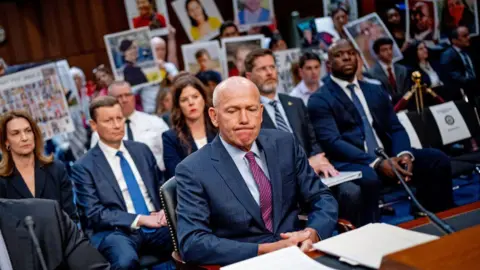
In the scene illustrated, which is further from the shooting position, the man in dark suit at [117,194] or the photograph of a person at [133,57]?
the photograph of a person at [133,57]

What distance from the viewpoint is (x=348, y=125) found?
15.0 ft

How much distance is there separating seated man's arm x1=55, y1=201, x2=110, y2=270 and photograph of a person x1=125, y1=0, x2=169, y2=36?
4.72 m

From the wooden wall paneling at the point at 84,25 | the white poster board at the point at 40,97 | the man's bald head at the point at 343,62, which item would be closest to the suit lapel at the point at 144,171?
the white poster board at the point at 40,97

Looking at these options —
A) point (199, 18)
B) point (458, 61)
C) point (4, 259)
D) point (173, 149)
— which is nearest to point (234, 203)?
point (4, 259)

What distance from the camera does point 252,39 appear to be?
20.1 ft

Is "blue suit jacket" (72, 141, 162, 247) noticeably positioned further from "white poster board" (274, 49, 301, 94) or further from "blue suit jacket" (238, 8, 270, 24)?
"blue suit jacket" (238, 8, 270, 24)

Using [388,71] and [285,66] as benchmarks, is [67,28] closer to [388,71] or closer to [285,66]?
[285,66]

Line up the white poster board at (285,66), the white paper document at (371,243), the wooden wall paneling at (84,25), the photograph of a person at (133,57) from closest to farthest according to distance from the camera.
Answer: the white paper document at (371,243) < the photograph of a person at (133,57) < the white poster board at (285,66) < the wooden wall paneling at (84,25)

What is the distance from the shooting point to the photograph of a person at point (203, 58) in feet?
21.0

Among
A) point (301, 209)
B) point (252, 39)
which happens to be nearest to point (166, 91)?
point (252, 39)

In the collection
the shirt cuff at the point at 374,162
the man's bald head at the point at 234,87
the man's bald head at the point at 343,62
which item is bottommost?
the shirt cuff at the point at 374,162

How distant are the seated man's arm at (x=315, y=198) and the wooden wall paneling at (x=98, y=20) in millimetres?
5434

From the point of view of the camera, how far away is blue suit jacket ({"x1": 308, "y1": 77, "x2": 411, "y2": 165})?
4.48 meters

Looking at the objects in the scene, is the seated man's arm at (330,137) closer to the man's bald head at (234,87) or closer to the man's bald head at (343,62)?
the man's bald head at (343,62)
